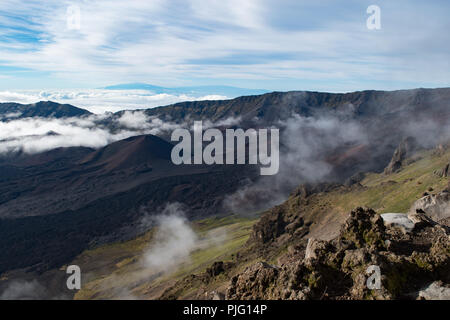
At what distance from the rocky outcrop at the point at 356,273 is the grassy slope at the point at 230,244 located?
110 ft

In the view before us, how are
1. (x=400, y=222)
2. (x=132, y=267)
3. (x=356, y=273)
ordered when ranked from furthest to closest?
(x=132, y=267) < (x=400, y=222) < (x=356, y=273)

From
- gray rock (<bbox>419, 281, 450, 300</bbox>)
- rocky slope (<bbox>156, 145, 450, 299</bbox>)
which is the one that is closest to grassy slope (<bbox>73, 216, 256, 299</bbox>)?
rocky slope (<bbox>156, 145, 450, 299</bbox>)

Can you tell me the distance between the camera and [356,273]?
18094mm

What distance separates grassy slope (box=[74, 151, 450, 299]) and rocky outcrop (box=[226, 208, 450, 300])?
33549mm

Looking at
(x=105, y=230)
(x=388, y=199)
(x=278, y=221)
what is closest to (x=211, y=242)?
(x=278, y=221)

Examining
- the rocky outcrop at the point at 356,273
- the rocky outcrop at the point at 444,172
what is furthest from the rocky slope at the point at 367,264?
the rocky outcrop at the point at 444,172

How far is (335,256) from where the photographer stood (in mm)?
20188

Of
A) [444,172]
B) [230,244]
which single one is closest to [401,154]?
[444,172]

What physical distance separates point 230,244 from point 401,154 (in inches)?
3382

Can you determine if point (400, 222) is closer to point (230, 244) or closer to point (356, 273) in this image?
point (356, 273)

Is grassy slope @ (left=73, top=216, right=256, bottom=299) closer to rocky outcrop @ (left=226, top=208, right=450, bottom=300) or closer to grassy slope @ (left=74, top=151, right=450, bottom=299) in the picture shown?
grassy slope @ (left=74, top=151, right=450, bottom=299)
